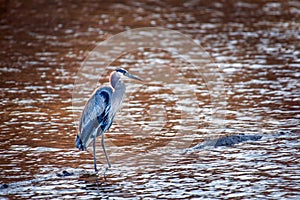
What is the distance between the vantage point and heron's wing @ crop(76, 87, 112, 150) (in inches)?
437

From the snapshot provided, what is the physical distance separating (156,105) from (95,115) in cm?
370

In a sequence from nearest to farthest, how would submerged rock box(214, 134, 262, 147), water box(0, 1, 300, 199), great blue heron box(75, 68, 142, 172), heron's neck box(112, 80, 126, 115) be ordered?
water box(0, 1, 300, 199), great blue heron box(75, 68, 142, 172), heron's neck box(112, 80, 126, 115), submerged rock box(214, 134, 262, 147)

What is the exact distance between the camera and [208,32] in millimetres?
21750

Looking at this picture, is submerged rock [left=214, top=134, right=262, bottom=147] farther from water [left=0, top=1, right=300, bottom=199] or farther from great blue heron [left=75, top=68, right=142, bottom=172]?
great blue heron [left=75, top=68, right=142, bottom=172]

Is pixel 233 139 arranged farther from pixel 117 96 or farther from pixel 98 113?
pixel 98 113

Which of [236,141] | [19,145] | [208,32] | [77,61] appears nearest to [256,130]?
[236,141]

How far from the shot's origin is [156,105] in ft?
48.7

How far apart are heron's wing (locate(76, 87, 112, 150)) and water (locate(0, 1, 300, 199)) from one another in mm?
499

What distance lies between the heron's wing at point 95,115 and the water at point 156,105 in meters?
0.50

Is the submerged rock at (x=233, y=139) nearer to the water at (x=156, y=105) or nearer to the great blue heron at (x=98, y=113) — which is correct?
the water at (x=156, y=105)

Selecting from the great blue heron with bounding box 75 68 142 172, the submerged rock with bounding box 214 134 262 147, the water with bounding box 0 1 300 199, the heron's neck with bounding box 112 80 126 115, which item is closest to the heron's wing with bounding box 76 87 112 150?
the great blue heron with bounding box 75 68 142 172

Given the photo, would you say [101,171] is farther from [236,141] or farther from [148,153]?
[236,141]

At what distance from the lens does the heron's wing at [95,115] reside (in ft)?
36.4

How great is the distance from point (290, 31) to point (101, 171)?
12.0 meters
